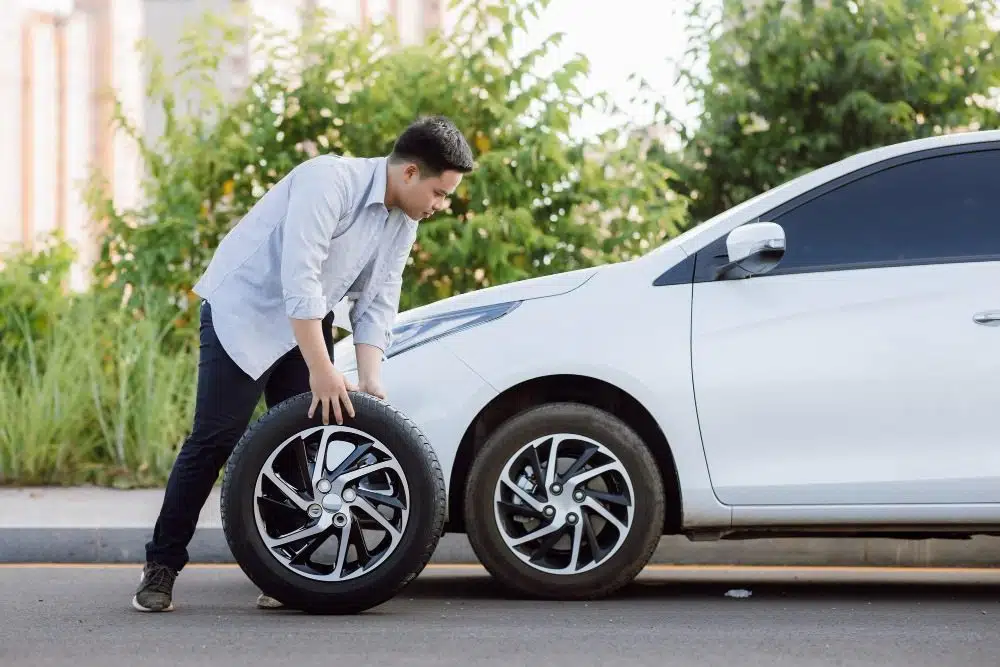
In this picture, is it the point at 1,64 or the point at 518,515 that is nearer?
the point at 518,515

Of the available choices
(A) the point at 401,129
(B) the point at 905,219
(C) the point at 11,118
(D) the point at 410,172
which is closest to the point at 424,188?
(D) the point at 410,172

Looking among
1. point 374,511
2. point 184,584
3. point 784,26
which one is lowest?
point 184,584

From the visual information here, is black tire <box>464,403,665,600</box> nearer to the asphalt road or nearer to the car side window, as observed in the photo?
the asphalt road

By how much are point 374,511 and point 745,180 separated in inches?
256

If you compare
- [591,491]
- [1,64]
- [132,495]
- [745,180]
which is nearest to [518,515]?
[591,491]

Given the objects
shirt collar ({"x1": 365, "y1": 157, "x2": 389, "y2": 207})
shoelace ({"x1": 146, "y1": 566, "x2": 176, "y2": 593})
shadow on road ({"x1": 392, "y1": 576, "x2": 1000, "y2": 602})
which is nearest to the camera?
shirt collar ({"x1": 365, "y1": 157, "x2": 389, "y2": 207})

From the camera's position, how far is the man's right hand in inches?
191

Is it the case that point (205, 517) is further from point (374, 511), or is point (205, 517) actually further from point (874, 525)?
point (874, 525)

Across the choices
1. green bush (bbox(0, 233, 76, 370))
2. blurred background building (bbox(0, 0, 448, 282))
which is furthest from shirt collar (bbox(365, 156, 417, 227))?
blurred background building (bbox(0, 0, 448, 282))

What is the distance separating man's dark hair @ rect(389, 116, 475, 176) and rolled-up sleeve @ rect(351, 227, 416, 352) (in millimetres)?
337

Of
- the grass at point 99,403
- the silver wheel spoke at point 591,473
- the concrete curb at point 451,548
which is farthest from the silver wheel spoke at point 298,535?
the grass at point 99,403

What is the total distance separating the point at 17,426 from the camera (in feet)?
29.5

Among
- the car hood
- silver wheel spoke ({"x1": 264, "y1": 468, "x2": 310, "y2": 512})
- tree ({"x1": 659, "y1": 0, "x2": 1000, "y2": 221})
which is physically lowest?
silver wheel spoke ({"x1": 264, "y1": 468, "x2": 310, "y2": 512})

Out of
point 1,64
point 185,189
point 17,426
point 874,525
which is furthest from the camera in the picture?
point 1,64
